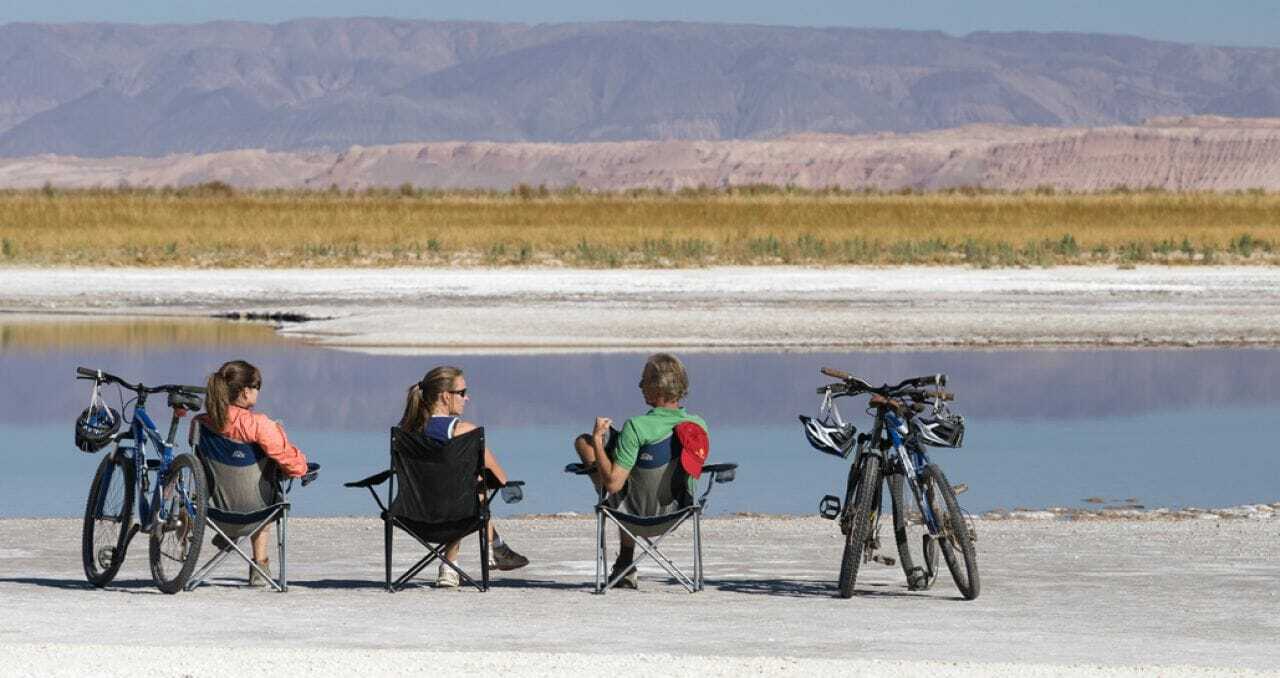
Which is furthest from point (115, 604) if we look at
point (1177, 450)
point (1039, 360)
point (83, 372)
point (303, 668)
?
point (1039, 360)

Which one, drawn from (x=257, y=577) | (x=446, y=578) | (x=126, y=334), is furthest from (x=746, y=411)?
(x=126, y=334)

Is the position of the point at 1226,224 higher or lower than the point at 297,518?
higher

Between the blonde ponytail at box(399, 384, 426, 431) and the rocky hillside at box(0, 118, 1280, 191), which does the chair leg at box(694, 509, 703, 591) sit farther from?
the rocky hillside at box(0, 118, 1280, 191)

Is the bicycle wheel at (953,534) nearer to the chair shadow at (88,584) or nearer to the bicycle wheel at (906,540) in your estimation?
the bicycle wheel at (906,540)

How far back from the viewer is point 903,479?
9.42 meters

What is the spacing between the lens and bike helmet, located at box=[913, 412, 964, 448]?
30.7 ft

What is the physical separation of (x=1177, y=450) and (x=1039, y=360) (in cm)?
831

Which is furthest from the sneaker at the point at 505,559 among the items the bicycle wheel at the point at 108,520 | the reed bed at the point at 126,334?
the reed bed at the point at 126,334

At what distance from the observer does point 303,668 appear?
743 centimetres

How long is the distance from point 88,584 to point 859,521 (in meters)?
3.15

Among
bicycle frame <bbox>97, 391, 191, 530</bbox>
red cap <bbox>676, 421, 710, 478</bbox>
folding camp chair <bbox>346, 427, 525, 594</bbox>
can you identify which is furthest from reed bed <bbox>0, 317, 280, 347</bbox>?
red cap <bbox>676, 421, 710, 478</bbox>

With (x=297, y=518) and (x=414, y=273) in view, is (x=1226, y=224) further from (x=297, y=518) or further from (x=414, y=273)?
(x=297, y=518)

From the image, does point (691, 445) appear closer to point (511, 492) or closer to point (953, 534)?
point (511, 492)

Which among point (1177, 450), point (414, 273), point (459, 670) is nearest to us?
point (459, 670)
